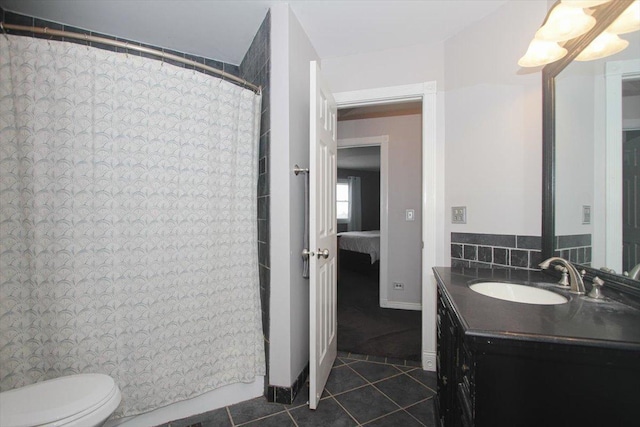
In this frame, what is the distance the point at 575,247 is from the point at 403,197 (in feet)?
6.69

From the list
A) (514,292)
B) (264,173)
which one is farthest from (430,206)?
(264,173)

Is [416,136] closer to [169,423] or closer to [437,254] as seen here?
[437,254]

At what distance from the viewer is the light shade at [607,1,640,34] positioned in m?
0.93

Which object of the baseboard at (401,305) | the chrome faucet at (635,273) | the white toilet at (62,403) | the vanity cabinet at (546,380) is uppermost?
the chrome faucet at (635,273)

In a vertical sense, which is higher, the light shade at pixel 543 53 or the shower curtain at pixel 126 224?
the light shade at pixel 543 53

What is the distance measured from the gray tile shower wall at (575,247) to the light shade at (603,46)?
728mm

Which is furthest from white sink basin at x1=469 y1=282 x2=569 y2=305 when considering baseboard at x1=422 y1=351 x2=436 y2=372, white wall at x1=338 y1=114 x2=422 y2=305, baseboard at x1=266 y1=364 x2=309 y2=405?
white wall at x1=338 y1=114 x2=422 y2=305

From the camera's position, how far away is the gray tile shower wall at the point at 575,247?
1155 mm

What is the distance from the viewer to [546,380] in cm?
71

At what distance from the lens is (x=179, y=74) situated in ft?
4.79

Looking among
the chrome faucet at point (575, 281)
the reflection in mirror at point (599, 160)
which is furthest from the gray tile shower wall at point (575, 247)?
the chrome faucet at point (575, 281)

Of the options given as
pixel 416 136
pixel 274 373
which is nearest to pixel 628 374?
pixel 274 373

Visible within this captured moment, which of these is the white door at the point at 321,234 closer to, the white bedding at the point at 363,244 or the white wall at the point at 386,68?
the white wall at the point at 386,68

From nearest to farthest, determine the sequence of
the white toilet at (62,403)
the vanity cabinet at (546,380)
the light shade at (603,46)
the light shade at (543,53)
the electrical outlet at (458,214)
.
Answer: the vanity cabinet at (546,380) → the white toilet at (62,403) → the light shade at (603,46) → the light shade at (543,53) → the electrical outlet at (458,214)
